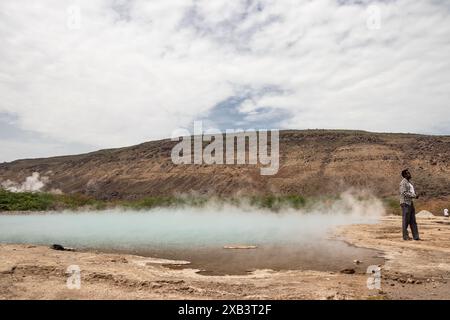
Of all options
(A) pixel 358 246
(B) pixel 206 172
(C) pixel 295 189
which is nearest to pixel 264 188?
(C) pixel 295 189

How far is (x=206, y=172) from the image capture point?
2751 inches

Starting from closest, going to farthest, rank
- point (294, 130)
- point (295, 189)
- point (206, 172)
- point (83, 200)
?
1. point (83, 200)
2. point (295, 189)
3. point (206, 172)
4. point (294, 130)

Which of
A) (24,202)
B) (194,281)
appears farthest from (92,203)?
(194,281)

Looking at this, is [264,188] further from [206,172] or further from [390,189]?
[390,189]

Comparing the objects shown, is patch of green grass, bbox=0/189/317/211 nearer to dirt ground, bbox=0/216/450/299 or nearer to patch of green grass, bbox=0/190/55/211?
patch of green grass, bbox=0/190/55/211

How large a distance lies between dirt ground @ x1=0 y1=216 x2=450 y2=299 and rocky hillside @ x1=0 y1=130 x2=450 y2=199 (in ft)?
144

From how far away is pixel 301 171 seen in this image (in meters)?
64.7

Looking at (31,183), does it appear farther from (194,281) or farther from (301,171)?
(194,281)

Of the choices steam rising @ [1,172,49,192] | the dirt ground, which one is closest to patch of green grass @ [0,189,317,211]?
the dirt ground

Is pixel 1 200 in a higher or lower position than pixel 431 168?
lower

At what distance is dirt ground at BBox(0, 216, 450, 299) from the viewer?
23.1 ft

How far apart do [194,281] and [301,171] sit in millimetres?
57632

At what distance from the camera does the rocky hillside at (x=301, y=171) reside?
58406 millimetres

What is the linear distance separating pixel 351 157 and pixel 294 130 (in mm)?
18307
